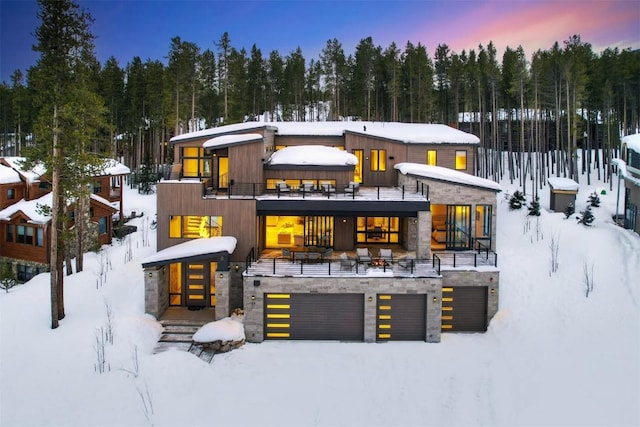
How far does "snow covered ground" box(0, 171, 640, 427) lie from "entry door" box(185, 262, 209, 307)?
2169 millimetres

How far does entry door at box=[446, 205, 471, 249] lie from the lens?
22.9 metres

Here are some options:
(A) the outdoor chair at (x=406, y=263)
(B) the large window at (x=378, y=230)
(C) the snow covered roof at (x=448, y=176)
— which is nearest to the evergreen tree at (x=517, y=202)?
(C) the snow covered roof at (x=448, y=176)

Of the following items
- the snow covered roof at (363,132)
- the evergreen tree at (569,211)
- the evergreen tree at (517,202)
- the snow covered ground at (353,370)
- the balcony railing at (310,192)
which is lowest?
the snow covered ground at (353,370)

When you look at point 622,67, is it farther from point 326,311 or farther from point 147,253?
point 147,253

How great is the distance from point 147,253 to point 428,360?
17621 millimetres

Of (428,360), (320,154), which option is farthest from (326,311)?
(320,154)

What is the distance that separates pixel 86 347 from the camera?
630 inches

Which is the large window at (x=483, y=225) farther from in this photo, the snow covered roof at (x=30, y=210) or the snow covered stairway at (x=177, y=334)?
the snow covered roof at (x=30, y=210)

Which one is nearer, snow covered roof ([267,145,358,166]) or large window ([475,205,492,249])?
large window ([475,205,492,249])

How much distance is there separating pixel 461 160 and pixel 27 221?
26721 mm

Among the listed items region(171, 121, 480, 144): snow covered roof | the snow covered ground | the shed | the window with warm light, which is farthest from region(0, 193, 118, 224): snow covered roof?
the shed

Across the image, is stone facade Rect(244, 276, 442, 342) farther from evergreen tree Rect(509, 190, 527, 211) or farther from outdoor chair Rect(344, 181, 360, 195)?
evergreen tree Rect(509, 190, 527, 211)

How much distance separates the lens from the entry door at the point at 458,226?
2291cm

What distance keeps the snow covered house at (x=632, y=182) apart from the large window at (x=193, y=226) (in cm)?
2122
